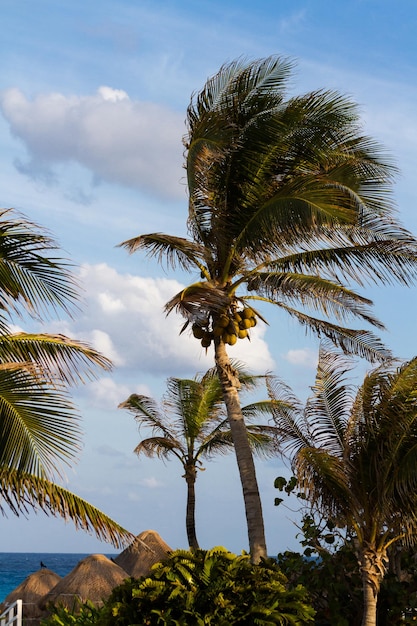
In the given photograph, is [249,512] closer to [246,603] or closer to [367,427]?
[367,427]

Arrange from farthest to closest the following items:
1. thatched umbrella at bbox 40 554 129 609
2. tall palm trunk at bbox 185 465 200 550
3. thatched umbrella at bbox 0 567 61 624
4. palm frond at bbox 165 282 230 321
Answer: tall palm trunk at bbox 185 465 200 550
thatched umbrella at bbox 0 567 61 624
thatched umbrella at bbox 40 554 129 609
palm frond at bbox 165 282 230 321

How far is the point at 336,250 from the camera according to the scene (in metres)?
16.1

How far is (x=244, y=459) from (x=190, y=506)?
1093cm

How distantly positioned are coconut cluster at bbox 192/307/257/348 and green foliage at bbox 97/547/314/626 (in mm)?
6292

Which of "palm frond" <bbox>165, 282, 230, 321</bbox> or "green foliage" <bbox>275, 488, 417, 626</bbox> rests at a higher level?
"palm frond" <bbox>165, 282, 230, 321</bbox>

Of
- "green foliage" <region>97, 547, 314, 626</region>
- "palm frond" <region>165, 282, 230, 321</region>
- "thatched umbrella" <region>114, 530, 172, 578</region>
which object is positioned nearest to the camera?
"green foliage" <region>97, 547, 314, 626</region>

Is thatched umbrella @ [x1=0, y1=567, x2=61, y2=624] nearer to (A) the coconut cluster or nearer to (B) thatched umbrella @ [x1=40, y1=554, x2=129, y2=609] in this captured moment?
(B) thatched umbrella @ [x1=40, y1=554, x2=129, y2=609]

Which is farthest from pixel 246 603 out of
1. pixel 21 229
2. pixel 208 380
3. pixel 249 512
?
pixel 208 380

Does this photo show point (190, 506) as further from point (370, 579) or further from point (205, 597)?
point (205, 597)

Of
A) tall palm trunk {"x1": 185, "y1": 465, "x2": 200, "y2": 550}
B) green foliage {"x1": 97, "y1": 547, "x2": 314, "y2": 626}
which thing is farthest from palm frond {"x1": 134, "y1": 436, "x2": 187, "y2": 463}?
green foliage {"x1": 97, "y1": 547, "x2": 314, "y2": 626}

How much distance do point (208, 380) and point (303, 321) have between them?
9054 millimetres

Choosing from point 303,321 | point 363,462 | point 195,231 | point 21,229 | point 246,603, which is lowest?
point 246,603

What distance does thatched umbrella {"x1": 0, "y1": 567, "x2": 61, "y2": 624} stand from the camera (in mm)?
17250

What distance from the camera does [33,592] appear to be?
1805cm
